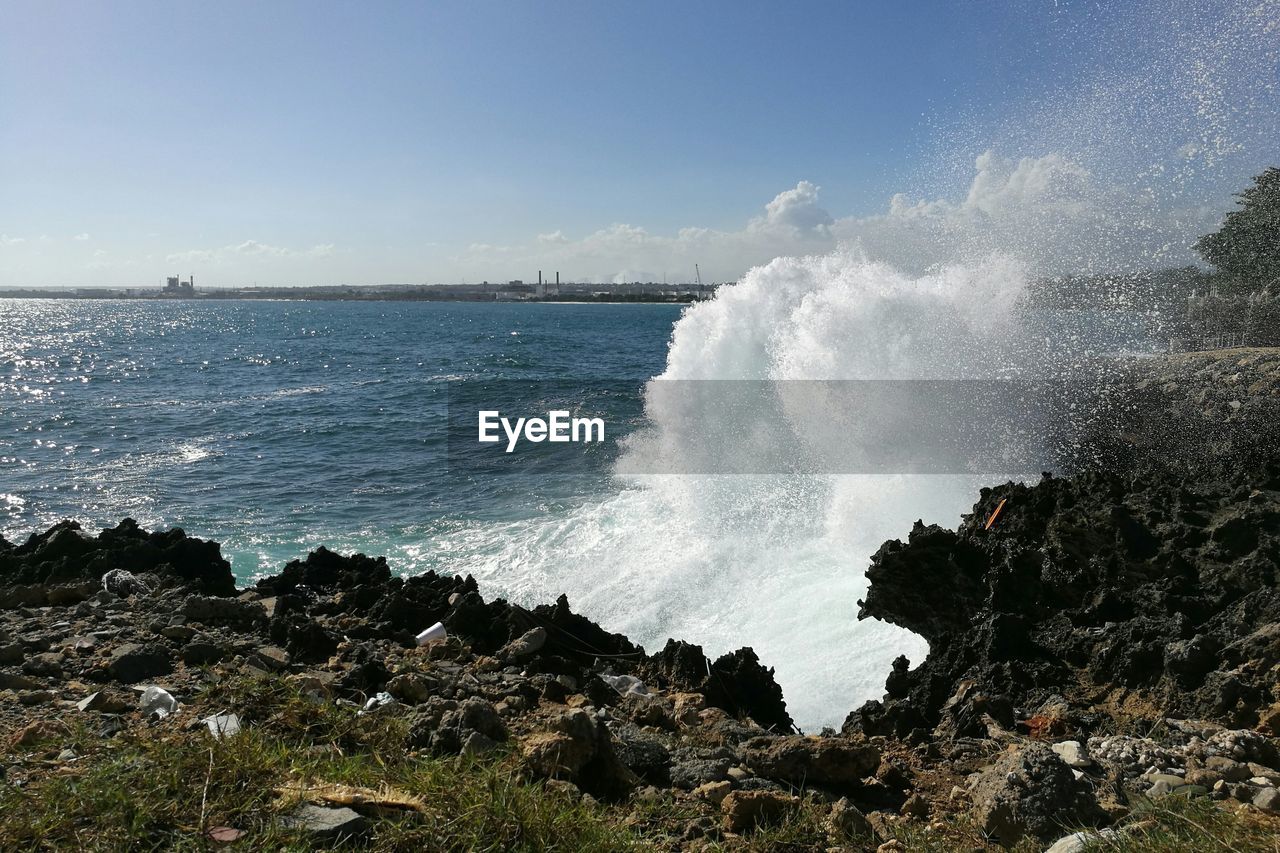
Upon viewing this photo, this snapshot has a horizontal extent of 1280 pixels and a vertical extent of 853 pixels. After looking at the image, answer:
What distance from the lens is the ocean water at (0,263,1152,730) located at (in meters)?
9.80

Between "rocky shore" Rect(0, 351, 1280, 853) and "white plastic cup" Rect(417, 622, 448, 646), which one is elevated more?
"rocky shore" Rect(0, 351, 1280, 853)

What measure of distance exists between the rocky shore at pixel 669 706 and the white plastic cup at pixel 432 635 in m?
0.09

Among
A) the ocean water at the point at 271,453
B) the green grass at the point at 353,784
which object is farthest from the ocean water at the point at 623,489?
the green grass at the point at 353,784

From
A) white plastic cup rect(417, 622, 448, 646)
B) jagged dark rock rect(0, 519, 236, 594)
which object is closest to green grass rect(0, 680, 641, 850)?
white plastic cup rect(417, 622, 448, 646)

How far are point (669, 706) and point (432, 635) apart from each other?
7.48ft

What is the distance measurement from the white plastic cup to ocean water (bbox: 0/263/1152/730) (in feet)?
9.16

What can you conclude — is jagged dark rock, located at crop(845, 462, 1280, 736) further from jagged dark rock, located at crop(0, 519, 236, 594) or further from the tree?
the tree

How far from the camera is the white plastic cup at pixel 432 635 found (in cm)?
673

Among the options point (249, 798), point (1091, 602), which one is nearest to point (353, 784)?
point (249, 798)

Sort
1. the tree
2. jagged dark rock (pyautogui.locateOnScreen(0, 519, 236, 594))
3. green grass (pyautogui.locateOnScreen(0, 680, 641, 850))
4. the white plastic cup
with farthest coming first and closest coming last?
1. the tree
2. jagged dark rock (pyautogui.locateOnScreen(0, 519, 236, 594))
3. the white plastic cup
4. green grass (pyautogui.locateOnScreen(0, 680, 641, 850))

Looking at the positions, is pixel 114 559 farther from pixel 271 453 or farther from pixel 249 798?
pixel 271 453

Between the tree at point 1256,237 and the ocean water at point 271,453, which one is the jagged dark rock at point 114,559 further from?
the tree at point 1256,237

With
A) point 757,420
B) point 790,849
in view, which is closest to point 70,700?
point 790,849

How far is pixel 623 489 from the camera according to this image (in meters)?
15.9
